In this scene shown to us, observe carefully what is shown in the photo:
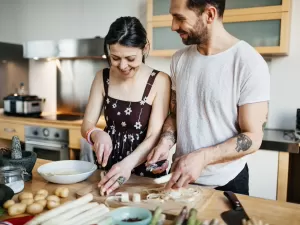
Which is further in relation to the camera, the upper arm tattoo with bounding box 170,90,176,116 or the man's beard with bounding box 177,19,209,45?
the upper arm tattoo with bounding box 170,90,176,116

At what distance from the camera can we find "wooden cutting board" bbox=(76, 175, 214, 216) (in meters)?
0.98

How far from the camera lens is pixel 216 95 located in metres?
1.20

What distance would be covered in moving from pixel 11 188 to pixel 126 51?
25.7 inches

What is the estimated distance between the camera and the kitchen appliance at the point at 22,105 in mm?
3250

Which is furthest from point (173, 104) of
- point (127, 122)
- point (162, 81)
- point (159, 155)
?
point (159, 155)

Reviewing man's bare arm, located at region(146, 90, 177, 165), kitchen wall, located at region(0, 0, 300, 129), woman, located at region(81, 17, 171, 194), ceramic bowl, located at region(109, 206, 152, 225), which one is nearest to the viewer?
ceramic bowl, located at region(109, 206, 152, 225)

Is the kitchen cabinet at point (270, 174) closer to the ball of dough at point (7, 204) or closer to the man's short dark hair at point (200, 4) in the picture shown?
the man's short dark hair at point (200, 4)

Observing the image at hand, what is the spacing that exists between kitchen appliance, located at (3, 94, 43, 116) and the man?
2.32 m

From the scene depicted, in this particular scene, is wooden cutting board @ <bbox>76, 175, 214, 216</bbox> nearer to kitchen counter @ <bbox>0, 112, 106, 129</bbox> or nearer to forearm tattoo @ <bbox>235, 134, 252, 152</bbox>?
forearm tattoo @ <bbox>235, 134, 252, 152</bbox>

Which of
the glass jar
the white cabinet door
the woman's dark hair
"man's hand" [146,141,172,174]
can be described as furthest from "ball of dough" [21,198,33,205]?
the white cabinet door

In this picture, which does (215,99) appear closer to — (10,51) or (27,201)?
(27,201)

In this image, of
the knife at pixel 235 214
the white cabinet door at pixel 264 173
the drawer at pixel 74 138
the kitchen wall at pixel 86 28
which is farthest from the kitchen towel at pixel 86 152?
the knife at pixel 235 214

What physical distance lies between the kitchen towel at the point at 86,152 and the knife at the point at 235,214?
1872 mm

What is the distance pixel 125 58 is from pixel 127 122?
11.7 inches
